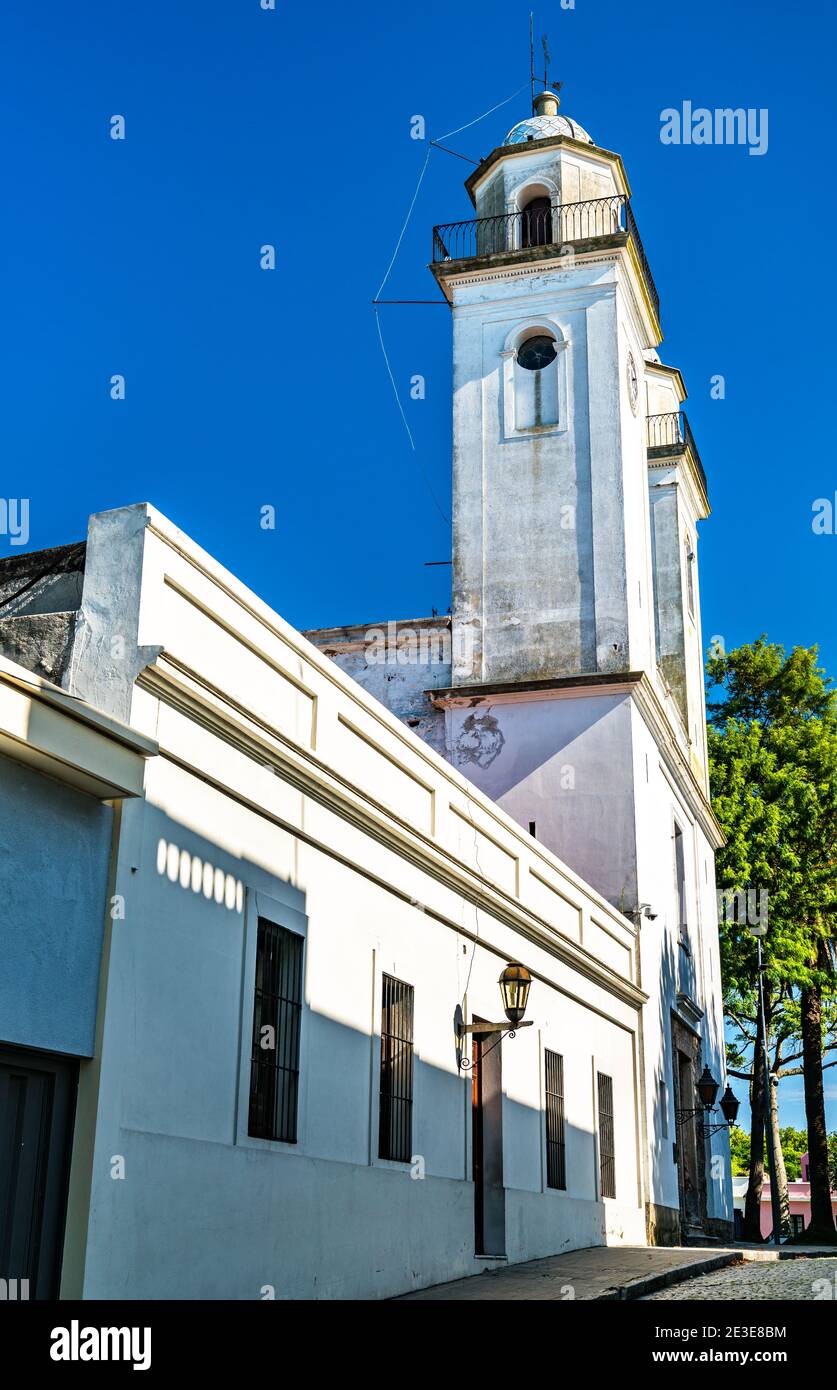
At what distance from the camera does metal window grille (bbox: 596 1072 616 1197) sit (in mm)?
17469

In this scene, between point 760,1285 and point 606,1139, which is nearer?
point 760,1285

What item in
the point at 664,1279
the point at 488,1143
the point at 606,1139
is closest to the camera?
the point at 664,1279

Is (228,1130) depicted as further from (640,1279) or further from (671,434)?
(671,434)

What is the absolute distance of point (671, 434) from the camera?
2797 centimetres

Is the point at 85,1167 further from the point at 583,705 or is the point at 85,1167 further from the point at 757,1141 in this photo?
the point at 757,1141

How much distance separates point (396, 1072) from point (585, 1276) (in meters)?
2.82

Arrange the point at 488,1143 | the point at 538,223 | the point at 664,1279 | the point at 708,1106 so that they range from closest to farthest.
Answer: the point at 664,1279
the point at 488,1143
the point at 708,1106
the point at 538,223

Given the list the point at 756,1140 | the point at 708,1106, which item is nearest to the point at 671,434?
the point at 708,1106

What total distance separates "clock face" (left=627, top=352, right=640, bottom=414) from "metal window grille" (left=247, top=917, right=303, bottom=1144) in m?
14.5

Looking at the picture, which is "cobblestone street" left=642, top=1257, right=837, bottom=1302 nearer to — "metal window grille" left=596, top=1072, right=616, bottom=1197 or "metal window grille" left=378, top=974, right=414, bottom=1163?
"metal window grille" left=596, top=1072, right=616, bottom=1197

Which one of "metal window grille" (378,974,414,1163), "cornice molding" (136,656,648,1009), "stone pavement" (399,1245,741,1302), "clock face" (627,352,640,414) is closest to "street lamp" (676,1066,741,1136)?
"stone pavement" (399,1245,741,1302)

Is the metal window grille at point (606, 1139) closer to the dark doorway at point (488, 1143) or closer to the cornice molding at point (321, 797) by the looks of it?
the cornice molding at point (321, 797)

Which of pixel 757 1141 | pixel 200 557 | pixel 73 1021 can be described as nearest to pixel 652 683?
pixel 200 557
